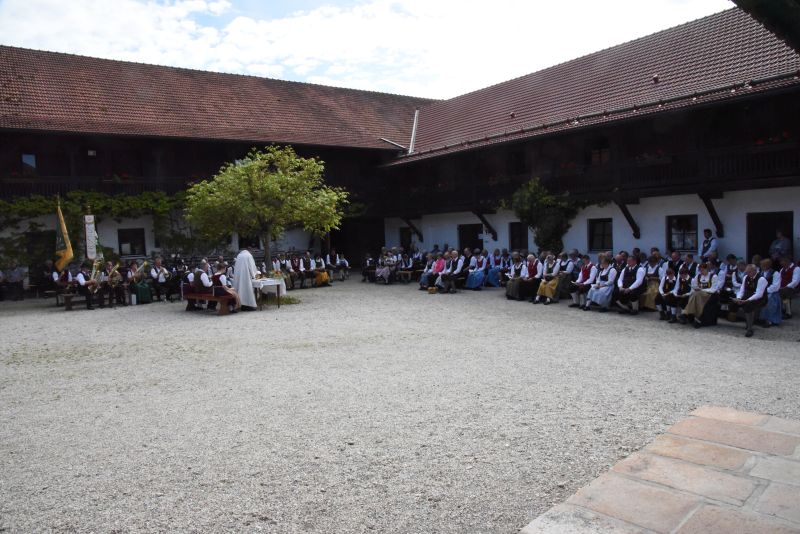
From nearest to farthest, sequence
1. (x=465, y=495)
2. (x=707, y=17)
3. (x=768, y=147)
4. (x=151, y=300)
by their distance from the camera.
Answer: (x=465, y=495) < (x=768, y=147) < (x=151, y=300) < (x=707, y=17)

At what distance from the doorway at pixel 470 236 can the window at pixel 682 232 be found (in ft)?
27.8

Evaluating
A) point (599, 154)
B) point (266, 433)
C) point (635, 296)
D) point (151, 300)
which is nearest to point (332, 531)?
point (266, 433)

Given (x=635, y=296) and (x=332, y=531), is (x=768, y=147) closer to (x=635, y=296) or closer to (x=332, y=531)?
(x=635, y=296)

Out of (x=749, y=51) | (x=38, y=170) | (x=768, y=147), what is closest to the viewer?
(x=768, y=147)

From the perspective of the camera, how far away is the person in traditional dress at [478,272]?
787 inches

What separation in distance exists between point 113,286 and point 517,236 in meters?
14.7

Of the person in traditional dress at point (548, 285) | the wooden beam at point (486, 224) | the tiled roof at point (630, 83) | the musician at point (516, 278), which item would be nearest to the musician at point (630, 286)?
the person in traditional dress at point (548, 285)

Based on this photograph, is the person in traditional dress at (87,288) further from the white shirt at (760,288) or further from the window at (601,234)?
the white shirt at (760,288)

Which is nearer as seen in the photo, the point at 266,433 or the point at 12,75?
the point at 266,433

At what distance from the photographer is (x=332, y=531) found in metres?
3.97

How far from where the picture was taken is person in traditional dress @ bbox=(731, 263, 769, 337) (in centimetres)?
1083

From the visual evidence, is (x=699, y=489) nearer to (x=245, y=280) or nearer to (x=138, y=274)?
(x=245, y=280)

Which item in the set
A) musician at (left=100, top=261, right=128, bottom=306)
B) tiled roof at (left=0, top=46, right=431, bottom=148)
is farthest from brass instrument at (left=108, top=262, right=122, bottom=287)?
tiled roof at (left=0, top=46, right=431, bottom=148)

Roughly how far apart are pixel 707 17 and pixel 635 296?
12774 mm
